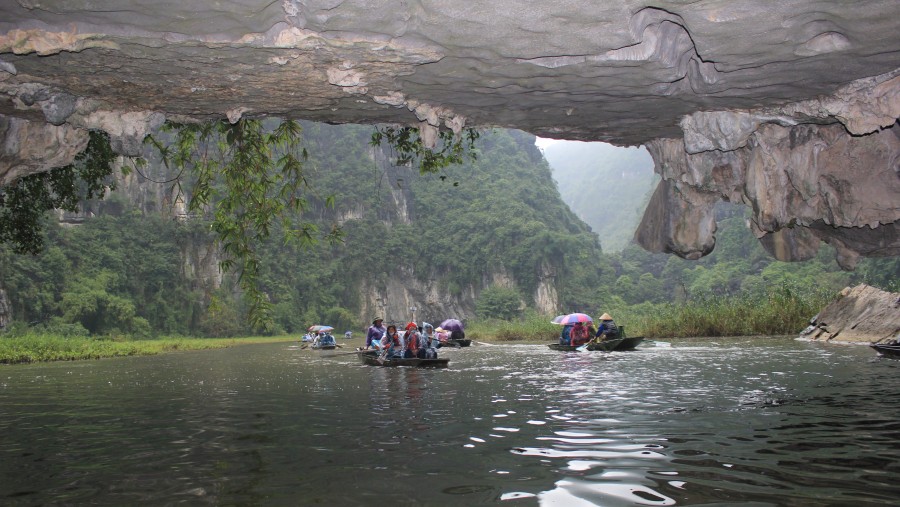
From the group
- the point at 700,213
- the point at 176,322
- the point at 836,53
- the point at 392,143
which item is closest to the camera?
the point at 836,53

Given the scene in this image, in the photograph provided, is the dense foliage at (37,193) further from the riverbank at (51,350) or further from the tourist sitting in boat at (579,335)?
the tourist sitting in boat at (579,335)

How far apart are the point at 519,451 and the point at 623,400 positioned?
3.16 metres

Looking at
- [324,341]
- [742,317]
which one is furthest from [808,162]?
[324,341]

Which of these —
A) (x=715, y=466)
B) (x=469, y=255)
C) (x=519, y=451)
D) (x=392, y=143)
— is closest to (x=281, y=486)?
(x=519, y=451)

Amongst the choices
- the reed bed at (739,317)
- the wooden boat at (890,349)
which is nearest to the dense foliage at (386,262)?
the reed bed at (739,317)

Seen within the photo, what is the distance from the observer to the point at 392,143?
9758mm

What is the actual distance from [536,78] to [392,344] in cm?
1043

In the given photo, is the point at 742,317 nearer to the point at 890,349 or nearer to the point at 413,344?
the point at 890,349

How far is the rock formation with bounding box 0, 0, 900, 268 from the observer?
14.6 feet

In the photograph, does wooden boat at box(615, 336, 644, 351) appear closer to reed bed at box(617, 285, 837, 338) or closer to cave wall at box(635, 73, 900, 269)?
reed bed at box(617, 285, 837, 338)

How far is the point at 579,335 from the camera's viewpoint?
64.0 feet

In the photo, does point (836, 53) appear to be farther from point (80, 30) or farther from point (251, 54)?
point (80, 30)

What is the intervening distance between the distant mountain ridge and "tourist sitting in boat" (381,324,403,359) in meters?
94.5

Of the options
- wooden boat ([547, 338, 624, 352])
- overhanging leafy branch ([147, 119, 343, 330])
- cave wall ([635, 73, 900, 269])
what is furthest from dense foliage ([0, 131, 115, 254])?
wooden boat ([547, 338, 624, 352])
